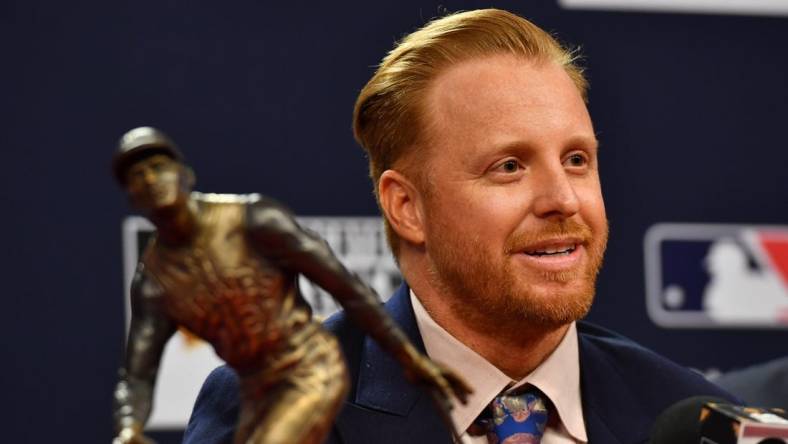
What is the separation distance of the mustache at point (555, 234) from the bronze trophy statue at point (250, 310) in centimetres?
48

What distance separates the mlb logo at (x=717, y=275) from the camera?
2256 mm

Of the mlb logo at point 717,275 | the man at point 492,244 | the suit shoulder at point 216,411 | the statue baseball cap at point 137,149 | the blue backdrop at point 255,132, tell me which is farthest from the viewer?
the mlb logo at point 717,275

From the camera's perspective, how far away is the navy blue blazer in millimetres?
1152

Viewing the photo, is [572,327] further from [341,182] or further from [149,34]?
[149,34]

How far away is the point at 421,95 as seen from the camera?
133cm

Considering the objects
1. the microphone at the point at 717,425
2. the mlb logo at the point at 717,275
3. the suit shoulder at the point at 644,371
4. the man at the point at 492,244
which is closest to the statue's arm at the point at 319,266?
the microphone at the point at 717,425

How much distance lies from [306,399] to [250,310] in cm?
6

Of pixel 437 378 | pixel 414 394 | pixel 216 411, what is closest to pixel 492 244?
pixel 414 394

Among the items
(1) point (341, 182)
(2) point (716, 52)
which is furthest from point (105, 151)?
(2) point (716, 52)

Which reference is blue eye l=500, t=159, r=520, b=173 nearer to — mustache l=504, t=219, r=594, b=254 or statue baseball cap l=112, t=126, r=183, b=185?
mustache l=504, t=219, r=594, b=254

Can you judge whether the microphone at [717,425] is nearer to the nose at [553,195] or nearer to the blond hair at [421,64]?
the nose at [553,195]

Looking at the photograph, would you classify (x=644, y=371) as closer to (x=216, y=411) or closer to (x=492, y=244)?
(x=492, y=244)

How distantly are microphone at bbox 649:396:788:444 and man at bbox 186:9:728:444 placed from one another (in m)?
0.22

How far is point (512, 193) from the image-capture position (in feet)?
4.07
